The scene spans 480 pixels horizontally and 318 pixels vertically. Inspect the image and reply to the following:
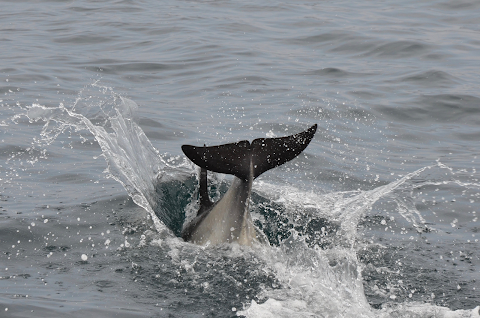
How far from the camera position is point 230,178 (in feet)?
30.6

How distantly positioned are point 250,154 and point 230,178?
295cm

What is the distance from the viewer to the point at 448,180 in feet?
Result: 30.9

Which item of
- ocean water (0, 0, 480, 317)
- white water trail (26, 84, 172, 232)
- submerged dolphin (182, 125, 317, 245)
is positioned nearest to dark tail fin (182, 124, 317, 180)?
submerged dolphin (182, 125, 317, 245)

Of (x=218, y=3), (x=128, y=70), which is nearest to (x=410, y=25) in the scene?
(x=218, y=3)

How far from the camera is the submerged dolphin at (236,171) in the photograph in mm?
6266

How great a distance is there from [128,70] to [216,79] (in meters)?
2.10

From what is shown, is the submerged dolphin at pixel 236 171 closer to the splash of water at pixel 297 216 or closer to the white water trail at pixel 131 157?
the splash of water at pixel 297 216

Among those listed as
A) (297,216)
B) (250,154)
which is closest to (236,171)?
(250,154)

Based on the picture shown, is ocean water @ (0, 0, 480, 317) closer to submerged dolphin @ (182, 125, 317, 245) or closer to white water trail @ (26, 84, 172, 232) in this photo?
white water trail @ (26, 84, 172, 232)

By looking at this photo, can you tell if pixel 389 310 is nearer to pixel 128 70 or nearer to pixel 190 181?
pixel 190 181

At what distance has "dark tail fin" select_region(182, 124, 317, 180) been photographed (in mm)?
6238

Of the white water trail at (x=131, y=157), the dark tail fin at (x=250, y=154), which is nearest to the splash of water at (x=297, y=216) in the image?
the white water trail at (x=131, y=157)

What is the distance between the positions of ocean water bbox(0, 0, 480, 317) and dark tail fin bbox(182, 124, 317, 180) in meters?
0.80

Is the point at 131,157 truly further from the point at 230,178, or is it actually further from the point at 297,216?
the point at 297,216
